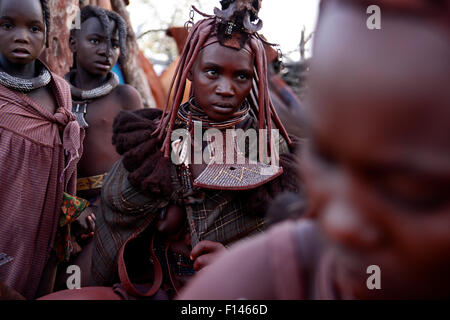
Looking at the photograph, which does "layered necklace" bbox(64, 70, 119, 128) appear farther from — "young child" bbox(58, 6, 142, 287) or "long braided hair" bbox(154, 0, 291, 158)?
"long braided hair" bbox(154, 0, 291, 158)

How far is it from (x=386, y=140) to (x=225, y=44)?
1.45m

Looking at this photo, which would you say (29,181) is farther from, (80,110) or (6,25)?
(80,110)

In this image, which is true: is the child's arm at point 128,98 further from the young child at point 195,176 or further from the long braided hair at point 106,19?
the young child at point 195,176

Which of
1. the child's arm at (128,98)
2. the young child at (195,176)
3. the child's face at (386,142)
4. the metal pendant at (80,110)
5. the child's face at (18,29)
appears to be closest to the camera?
the child's face at (386,142)

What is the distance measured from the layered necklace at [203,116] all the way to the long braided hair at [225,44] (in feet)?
0.12

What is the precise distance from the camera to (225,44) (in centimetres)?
194

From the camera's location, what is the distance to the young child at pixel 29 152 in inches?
88.4

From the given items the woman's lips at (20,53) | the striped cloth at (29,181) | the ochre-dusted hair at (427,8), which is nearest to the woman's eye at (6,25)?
the woman's lips at (20,53)

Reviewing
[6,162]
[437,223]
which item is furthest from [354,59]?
[6,162]

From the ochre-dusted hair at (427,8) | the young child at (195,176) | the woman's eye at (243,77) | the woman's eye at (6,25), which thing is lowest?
the young child at (195,176)

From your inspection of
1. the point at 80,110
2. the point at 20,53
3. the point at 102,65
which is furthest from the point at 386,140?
the point at 102,65
